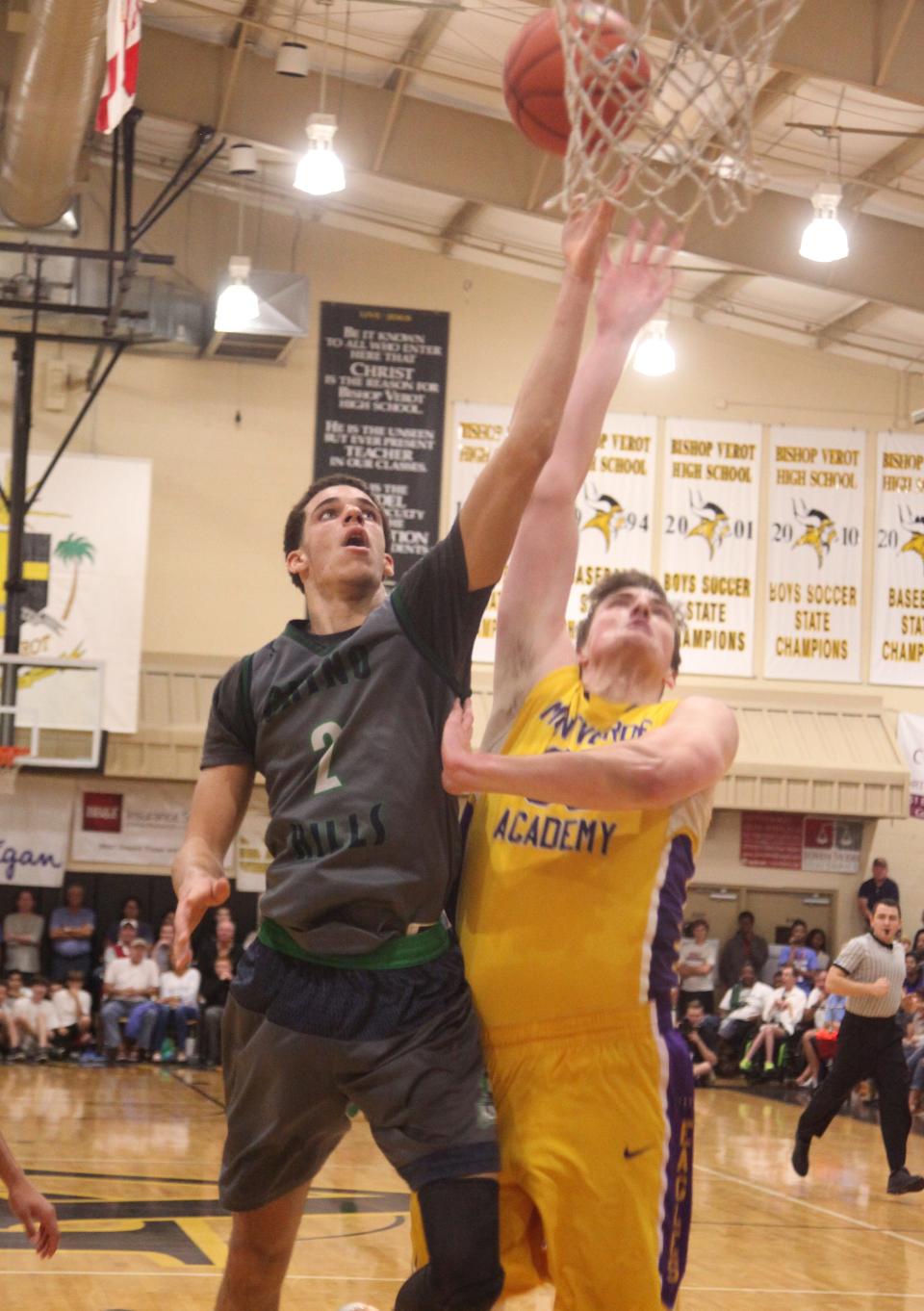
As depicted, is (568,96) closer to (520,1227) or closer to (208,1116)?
(520,1227)

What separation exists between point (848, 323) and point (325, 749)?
17.2m

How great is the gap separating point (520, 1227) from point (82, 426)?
16.4 metres

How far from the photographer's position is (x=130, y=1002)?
53.3 feet

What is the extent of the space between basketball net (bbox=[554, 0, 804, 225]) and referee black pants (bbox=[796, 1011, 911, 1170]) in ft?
19.2

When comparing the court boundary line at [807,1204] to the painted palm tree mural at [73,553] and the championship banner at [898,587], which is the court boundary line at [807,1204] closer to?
the painted palm tree mural at [73,553]

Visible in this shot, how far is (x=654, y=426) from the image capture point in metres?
19.6

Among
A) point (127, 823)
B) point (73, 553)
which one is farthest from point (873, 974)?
point (127, 823)

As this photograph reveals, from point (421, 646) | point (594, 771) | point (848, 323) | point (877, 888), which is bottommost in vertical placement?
point (877, 888)

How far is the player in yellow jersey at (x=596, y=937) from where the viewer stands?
3.28 meters

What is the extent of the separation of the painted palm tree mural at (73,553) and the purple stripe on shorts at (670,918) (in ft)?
47.2

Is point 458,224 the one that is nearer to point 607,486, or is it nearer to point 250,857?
point 607,486

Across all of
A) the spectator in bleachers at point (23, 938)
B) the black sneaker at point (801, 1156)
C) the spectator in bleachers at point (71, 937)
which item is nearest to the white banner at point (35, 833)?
the spectator in bleachers at point (23, 938)

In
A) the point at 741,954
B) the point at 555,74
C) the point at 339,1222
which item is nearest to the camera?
the point at 555,74

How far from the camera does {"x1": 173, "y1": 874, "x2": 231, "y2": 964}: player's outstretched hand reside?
3262 mm
